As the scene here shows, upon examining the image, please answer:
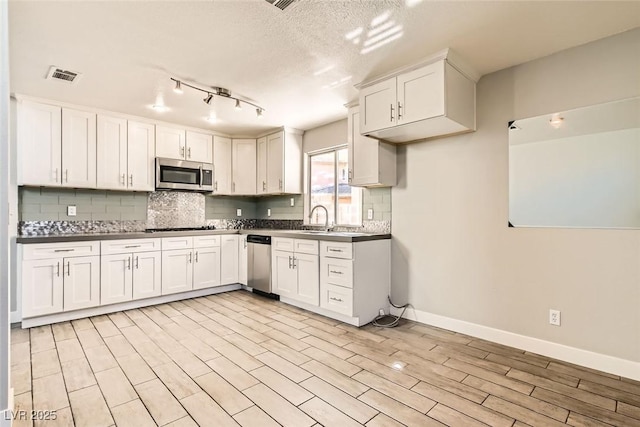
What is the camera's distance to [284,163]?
4.84m

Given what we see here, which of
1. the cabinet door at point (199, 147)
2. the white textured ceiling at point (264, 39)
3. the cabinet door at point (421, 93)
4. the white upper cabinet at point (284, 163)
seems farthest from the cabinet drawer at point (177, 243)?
the cabinet door at point (421, 93)

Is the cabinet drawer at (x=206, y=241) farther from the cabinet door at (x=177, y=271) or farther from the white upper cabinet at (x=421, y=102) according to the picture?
the white upper cabinet at (x=421, y=102)

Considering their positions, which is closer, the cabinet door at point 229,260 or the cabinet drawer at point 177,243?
the cabinet drawer at point 177,243

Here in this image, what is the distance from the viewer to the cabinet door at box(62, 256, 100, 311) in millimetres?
3484

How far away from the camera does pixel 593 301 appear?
2459 mm

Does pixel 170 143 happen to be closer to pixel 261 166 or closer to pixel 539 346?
pixel 261 166

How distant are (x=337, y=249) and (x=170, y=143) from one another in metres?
2.92

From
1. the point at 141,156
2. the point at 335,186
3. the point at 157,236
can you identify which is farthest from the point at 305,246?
the point at 141,156

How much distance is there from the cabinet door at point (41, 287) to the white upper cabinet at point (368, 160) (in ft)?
10.9

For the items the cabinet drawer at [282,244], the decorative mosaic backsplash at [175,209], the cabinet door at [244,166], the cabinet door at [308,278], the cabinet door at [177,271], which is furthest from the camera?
the cabinet door at [244,166]

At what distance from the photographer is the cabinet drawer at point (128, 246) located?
3.73 m

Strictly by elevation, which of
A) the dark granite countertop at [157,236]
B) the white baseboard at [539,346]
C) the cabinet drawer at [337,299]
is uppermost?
the dark granite countertop at [157,236]

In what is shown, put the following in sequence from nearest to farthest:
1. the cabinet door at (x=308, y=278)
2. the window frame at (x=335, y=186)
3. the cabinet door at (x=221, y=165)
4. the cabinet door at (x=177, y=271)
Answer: the cabinet door at (x=308, y=278) < the cabinet door at (x=177, y=271) < the window frame at (x=335, y=186) < the cabinet door at (x=221, y=165)

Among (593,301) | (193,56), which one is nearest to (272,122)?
(193,56)
